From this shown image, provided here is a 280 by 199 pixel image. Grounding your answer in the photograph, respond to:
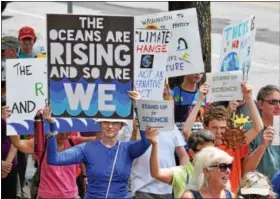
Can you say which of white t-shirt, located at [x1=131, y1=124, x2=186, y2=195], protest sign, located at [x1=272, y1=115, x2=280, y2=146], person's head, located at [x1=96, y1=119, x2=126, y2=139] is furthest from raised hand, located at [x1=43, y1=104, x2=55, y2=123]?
protest sign, located at [x1=272, y1=115, x2=280, y2=146]

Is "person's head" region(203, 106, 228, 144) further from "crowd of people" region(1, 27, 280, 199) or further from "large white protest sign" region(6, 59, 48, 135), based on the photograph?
"large white protest sign" region(6, 59, 48, 135)

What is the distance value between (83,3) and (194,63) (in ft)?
48.5

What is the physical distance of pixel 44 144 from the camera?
8.81 metres

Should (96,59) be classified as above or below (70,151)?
above

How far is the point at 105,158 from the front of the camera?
26.4 ft

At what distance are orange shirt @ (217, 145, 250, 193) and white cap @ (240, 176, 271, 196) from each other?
123cm

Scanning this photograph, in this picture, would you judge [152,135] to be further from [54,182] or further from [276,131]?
[54,182]

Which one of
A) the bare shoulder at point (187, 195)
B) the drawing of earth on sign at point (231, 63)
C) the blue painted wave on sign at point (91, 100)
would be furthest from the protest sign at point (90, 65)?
the drawing of earth on sign at point (231, 63)

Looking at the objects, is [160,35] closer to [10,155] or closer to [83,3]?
[10,155]

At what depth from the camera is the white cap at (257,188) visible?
6.83 m

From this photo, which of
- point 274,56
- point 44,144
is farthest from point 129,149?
point 274,56

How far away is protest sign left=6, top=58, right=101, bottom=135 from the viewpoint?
9.10m

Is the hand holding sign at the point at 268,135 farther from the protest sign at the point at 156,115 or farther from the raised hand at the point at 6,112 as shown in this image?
the raised hand at the point at 6,112

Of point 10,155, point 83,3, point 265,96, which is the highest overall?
point 83,3
